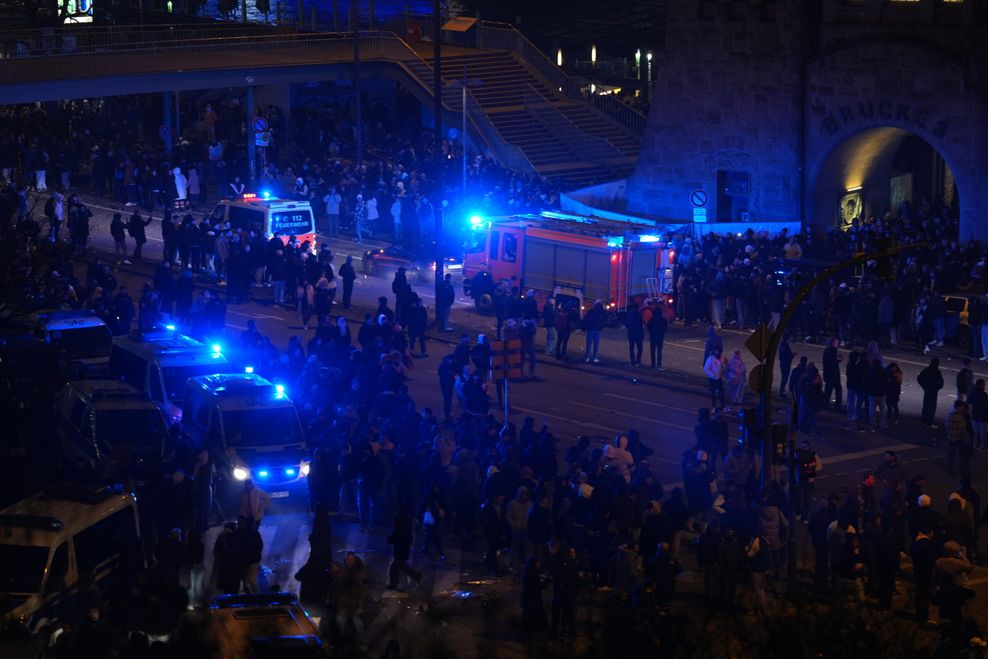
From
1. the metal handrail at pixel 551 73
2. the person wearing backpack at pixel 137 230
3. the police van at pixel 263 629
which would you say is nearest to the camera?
the police van at pixel 263 629

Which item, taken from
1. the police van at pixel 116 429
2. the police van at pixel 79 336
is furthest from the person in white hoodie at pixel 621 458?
the police van at pixel 79 336

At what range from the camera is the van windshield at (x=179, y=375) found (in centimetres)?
2553

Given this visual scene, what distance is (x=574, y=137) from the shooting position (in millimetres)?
52000

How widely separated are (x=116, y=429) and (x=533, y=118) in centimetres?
Result: 3138

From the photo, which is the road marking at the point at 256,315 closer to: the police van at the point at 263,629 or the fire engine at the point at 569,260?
the fire engine at the point at 569,260

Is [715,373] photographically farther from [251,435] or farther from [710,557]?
[710,557]

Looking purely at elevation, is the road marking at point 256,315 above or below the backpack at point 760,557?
above

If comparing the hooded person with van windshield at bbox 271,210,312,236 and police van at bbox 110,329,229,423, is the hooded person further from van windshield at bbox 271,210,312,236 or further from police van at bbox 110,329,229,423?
police van at bbox 110,329,229,423

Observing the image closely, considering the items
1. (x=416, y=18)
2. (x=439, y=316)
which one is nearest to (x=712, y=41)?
(x=439, y=316)

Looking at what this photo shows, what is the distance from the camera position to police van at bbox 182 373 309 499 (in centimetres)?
2273

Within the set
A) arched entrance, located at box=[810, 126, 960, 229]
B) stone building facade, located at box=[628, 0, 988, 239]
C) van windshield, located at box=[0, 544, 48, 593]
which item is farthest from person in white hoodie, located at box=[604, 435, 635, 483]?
arched entrance, located at box=[810, 126, 960, 229]

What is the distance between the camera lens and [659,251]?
3519cm

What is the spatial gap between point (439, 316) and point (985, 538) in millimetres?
15547

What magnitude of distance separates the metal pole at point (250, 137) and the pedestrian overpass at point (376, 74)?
0.65 m
